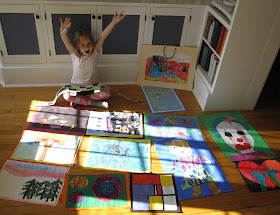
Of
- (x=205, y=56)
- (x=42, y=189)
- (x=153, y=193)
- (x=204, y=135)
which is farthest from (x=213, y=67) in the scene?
(x=42, y=189)

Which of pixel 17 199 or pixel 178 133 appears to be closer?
pixel 17 199

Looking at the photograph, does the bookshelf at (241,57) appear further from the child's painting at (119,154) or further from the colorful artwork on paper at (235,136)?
the child's painting at (119,154)

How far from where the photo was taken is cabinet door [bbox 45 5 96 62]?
2457mm

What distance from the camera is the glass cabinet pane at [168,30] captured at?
105 inches

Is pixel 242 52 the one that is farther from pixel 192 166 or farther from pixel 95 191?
pixel 95 191

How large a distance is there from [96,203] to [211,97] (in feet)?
4.77

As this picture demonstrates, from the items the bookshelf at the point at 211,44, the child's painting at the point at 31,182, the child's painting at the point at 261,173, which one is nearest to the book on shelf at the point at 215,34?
the bookshelf at the point at 211,44

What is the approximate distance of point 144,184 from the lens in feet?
6.36

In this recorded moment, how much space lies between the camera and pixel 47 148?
2.12 meters

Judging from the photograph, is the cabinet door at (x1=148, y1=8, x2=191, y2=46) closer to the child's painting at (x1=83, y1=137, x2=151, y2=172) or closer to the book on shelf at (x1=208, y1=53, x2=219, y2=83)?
the book on shelf at (x1=208, y1=53, x2=219, y2=83)

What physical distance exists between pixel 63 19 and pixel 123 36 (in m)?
0.58

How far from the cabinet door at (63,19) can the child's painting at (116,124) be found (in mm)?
728

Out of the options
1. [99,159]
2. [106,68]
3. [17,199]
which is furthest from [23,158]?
[106,68]

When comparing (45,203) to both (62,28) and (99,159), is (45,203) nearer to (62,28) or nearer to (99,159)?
(99,159)
